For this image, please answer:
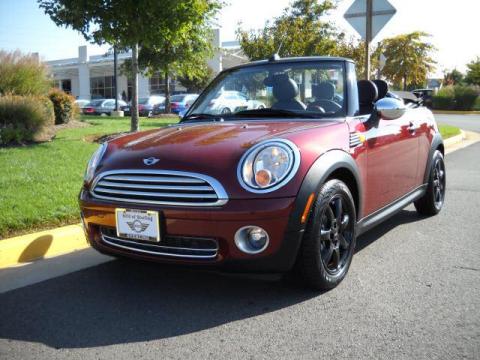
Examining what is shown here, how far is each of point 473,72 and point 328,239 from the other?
53799 mm

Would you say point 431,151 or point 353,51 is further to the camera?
point 353,51

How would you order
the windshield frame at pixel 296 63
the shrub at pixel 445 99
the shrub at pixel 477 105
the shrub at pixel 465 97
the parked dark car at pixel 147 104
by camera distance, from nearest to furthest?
the windshield frame at pixel 296 63
the parked dark car at pixel 147 104
the shrub at pixel 465 97
the shrub at pixel 445 99
the shrub at pixel 477 105

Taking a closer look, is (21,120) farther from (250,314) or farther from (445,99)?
(445,99)

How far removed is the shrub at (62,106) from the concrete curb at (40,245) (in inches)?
389

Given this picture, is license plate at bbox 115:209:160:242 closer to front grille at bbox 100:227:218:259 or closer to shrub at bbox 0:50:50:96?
front grille at bbox 100:227:218:259

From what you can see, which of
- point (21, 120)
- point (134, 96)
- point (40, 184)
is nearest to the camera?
point (40, 184)

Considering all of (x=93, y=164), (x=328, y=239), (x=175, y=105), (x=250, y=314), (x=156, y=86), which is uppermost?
(x=156, y=86)

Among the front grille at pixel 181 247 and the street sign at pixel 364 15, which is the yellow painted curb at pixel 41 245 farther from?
the street sign at pixel 364 15

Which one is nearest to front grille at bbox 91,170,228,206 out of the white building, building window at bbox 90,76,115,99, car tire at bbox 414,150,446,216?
car tire at bbox 414,150,446,216

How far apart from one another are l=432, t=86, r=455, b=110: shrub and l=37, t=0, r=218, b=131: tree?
1311 inches

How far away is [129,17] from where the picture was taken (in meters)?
8.80

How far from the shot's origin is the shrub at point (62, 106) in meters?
13.5

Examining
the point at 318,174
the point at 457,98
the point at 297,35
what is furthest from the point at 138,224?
the point at 457,98

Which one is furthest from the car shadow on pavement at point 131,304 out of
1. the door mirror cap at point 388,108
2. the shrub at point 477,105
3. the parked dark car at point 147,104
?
the shrub at point 477,105
